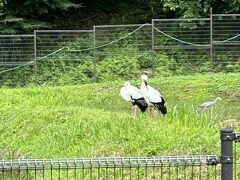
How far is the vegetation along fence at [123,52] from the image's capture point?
18.7 m

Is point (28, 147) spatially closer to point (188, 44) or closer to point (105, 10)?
point (188, 44)

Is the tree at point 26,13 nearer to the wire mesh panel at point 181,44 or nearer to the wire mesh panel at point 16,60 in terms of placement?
the wire mesh panel at point 16,60

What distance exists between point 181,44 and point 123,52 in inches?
65.9

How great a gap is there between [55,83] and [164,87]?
162 inches

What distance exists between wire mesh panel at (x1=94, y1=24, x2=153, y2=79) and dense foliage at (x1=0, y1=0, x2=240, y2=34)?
1.44 meters

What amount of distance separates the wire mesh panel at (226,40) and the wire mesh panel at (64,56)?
350cm

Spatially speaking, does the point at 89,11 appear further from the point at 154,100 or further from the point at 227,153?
the point at 227,153

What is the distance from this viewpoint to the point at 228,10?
20422 millimetres

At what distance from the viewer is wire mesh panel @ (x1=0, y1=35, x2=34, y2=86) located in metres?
19.1

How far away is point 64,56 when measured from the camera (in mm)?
19500

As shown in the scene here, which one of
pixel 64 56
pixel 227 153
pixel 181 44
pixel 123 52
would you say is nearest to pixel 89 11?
pixel 64 56

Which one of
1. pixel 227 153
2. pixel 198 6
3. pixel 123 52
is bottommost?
pixel 227 153

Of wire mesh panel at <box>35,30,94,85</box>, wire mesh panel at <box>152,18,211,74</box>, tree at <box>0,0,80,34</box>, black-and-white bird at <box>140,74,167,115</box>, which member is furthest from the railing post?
tree at <box>0,0,80,34</box>


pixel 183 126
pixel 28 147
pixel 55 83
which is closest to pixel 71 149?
pixel 28 147
